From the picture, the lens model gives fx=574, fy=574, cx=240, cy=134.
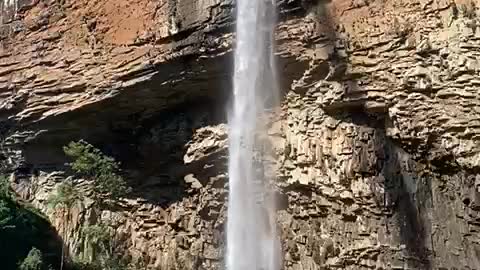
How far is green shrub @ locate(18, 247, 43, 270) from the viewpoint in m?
13.7

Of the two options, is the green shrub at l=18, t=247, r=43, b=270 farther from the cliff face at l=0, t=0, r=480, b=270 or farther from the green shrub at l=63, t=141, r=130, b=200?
the green shrub at l=63, t=141, r=130, b=200

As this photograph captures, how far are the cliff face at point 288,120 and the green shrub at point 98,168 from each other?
1.84 ft

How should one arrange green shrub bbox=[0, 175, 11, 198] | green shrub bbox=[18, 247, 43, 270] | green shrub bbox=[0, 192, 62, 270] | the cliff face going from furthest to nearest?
green shrub bbox=[0, 175, 11, 198] → green shrub bbox=[0, 192, 62, 270] → green shrub bbox=[18, 247, 43, 270] → the cliff face

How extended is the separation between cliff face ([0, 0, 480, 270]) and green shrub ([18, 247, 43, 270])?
1404mm

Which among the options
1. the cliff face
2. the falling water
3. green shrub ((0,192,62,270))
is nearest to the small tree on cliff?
the cliff face

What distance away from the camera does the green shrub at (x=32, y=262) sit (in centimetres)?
1370

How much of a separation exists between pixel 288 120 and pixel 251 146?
114 cm

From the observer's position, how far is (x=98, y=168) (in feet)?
48.6

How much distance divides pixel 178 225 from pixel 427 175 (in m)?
6.45

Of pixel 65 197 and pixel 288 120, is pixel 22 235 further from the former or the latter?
pixel 288 120

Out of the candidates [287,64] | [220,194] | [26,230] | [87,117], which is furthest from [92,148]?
[287,64]

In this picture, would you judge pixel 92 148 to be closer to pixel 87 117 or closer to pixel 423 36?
pixel 87 117

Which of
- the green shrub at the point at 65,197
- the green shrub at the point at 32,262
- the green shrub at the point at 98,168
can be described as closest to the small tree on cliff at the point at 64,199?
the green shrub at the point at 65,197

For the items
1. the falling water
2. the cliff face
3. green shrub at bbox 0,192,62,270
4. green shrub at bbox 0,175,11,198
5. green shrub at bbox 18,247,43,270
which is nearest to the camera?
the cliff face
